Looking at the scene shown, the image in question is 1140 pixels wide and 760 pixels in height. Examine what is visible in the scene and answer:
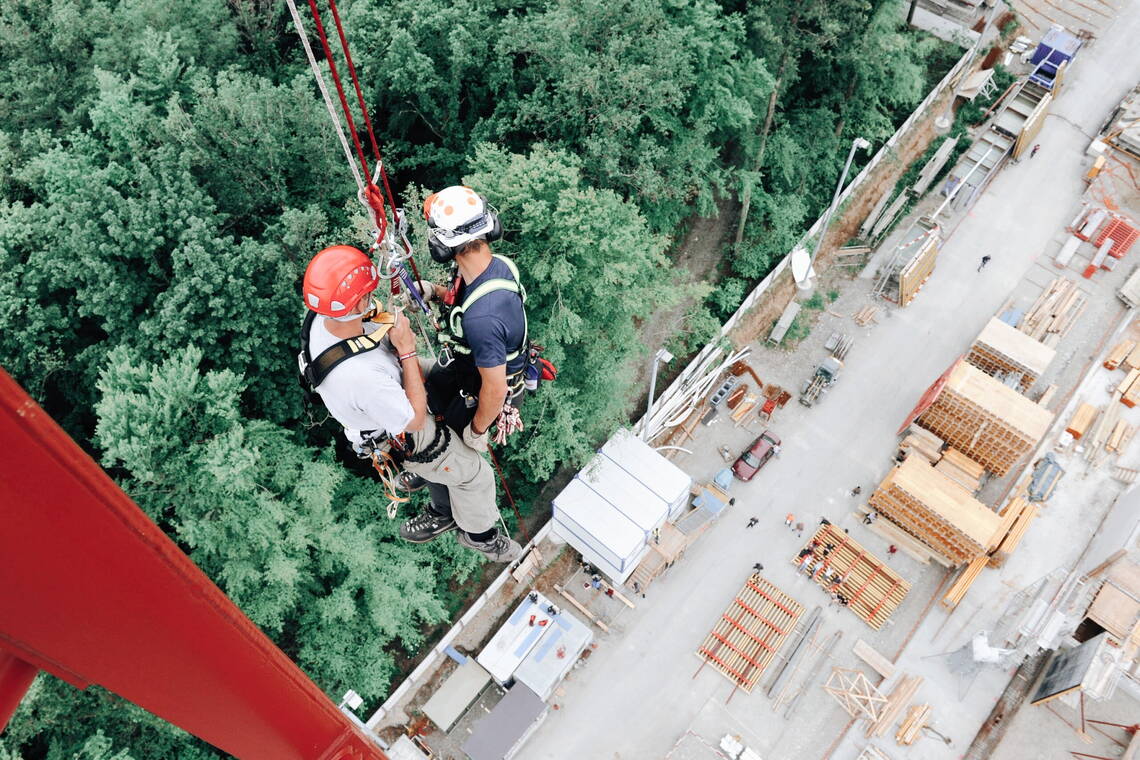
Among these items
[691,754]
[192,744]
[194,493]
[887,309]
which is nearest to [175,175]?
[194,493]

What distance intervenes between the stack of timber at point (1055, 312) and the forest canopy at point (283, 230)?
1247cm

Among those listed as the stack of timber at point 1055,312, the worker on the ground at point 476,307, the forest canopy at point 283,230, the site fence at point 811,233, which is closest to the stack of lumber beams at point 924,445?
the stack of timber at point 1055,312

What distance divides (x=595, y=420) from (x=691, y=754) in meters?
9.67

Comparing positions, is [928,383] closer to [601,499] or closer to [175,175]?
[601,499]

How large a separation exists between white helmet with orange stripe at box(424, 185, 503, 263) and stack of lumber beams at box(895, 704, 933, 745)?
19.6m

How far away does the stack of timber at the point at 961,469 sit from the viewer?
78.2ft

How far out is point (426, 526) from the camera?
12922 mm

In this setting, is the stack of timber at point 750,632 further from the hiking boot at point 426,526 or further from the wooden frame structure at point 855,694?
the hiking boot at point 426,526

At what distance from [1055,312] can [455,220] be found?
27.8 metres

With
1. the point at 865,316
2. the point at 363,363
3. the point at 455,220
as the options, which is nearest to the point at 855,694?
the point at 865,316

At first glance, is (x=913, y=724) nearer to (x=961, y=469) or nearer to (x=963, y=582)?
(x=963, y=582)

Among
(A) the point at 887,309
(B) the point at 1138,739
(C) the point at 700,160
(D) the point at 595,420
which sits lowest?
(D) the point at 595,420

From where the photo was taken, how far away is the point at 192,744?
1942cm

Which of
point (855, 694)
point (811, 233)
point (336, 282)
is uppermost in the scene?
point (811, 233)
